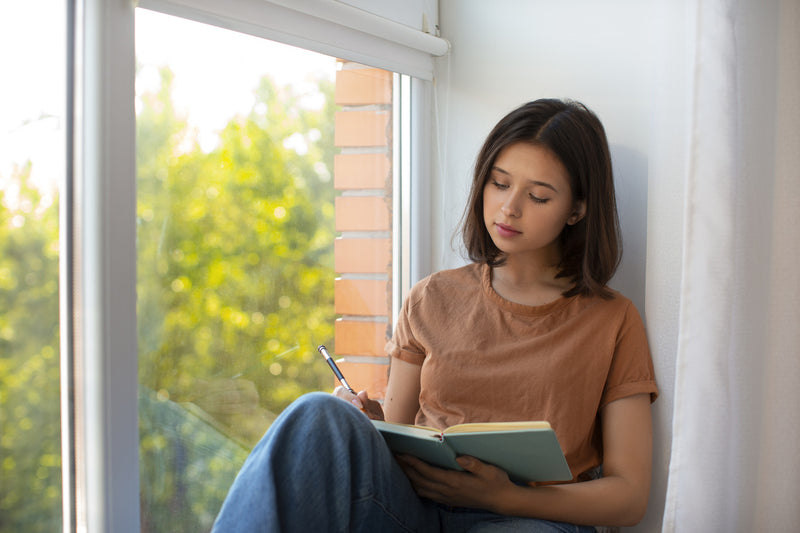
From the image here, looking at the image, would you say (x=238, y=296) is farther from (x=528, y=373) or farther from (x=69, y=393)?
(x=528, y=373)

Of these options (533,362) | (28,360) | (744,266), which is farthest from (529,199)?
(28,360)

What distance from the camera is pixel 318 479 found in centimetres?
86

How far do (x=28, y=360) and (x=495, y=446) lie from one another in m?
0.65

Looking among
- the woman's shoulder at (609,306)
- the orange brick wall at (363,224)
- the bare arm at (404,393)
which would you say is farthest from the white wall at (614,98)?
the bare arm at (404,393)

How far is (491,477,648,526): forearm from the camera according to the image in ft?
3.39

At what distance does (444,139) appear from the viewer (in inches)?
63.4

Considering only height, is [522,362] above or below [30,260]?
below

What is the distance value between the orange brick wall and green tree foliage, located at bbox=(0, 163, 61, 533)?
608 millimetres

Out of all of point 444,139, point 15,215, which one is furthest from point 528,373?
point 15,215

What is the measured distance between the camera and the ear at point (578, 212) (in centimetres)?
121

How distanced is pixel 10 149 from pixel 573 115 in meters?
0.88

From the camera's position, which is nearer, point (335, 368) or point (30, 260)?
point (30, 260)

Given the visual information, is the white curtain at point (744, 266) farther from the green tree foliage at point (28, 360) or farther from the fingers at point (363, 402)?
the green tree foliage at point (28, 360)

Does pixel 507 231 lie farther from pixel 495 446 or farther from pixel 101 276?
pixel 101 276
